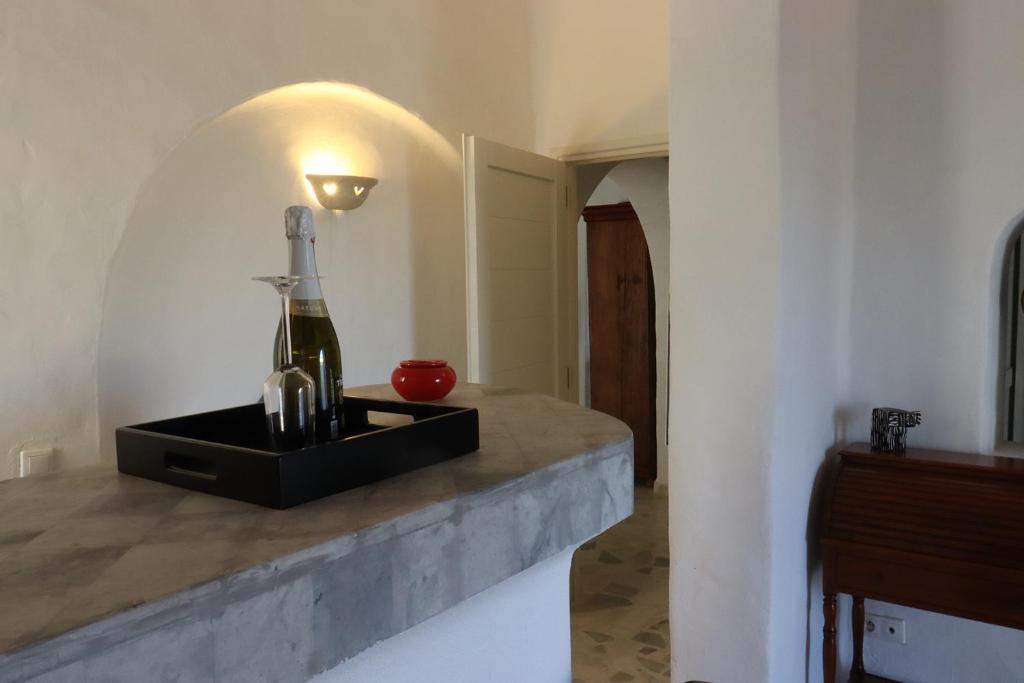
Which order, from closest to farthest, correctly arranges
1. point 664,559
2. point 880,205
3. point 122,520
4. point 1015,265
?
1. point 122,520
2. point 880,205
3. point 1015,265
4. point 664,559

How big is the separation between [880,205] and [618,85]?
5.04ft

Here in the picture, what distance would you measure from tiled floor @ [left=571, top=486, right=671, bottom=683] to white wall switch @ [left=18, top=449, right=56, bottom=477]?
208cm

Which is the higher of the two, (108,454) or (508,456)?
(508,456)

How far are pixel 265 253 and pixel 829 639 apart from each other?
249 centimetres

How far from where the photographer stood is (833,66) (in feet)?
8.73

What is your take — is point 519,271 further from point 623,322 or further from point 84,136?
point 623,322

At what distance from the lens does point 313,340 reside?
1.13 m

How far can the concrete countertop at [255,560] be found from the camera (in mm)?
611

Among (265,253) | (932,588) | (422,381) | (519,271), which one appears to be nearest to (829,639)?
(932,588)

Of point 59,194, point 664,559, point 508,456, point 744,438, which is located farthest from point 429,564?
point 664,559

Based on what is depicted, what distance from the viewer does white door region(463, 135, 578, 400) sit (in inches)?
140

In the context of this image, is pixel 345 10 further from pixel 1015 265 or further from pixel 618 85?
pixel 1015 265

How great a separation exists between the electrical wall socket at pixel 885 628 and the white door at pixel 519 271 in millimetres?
1803

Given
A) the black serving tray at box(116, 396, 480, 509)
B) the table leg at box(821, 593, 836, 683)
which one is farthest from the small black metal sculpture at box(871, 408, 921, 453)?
the black serving tray at box(116, 396, 480, 509)
